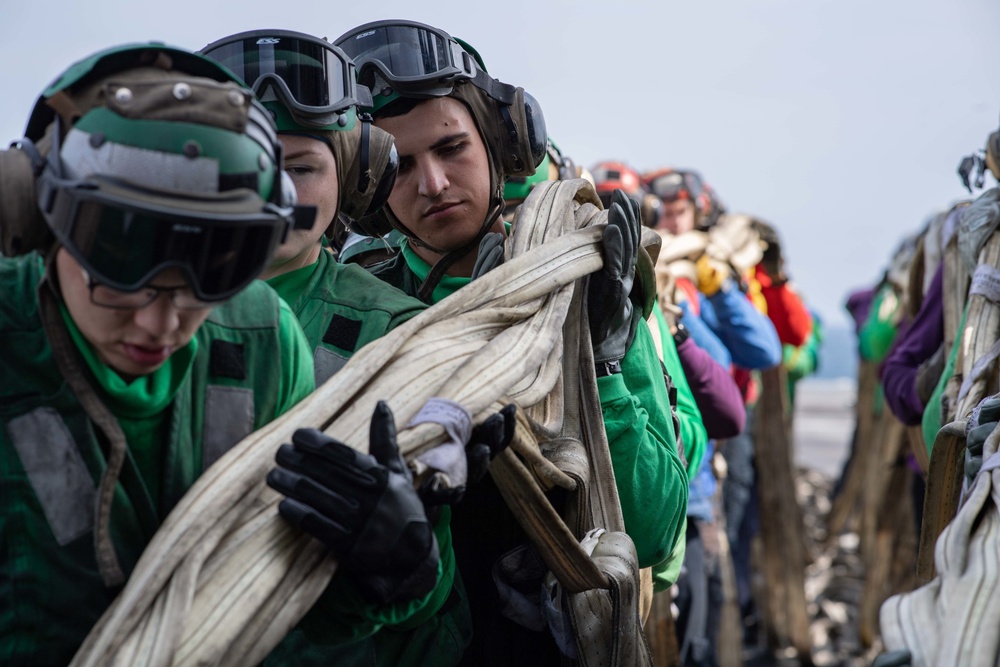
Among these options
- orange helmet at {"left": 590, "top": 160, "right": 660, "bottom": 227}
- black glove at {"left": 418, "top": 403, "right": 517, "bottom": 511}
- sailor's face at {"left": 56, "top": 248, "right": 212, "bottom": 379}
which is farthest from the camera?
orange helmet at {"left": 590, "top": 160, "right": 660, "bottom": 227}

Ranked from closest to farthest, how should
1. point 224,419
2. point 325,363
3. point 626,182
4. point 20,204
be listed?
point 20,204 → point 224,419 → point 325,363 → point 626,182

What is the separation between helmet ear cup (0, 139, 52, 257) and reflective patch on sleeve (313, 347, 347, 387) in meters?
0.84

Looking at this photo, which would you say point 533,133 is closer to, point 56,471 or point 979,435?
point 979,435

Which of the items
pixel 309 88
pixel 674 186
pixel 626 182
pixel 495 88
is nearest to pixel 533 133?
pixel 495 88

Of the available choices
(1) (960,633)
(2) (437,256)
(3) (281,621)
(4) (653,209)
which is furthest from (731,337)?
(3) (281,621)

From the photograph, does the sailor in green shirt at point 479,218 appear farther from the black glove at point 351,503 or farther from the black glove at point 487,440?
the black glove at point 351,503

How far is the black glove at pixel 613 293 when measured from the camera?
2.96 metres

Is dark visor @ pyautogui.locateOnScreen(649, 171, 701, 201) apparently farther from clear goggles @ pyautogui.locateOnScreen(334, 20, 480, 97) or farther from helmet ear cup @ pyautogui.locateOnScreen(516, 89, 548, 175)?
clear goggles @ pyautogui.locateOnScreen(334, 20, 480, 97)

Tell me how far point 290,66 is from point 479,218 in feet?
2.26

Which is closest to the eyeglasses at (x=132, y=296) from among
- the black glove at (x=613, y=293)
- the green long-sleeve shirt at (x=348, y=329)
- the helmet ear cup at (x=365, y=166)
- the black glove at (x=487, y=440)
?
the black glove at (x=487, y=440)

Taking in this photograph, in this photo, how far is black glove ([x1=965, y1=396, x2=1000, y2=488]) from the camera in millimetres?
2861

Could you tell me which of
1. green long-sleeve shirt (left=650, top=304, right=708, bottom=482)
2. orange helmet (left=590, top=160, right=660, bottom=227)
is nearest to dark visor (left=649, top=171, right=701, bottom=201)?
orange helmet (left=590, top=160, right=660, bottom=227)

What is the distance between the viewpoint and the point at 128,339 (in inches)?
77.7

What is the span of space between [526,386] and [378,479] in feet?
2.36
